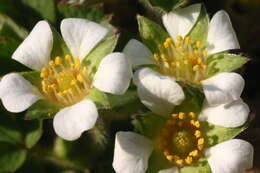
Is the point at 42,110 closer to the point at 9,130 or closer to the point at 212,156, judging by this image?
the point at 9,130

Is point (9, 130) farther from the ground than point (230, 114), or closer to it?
closer to it

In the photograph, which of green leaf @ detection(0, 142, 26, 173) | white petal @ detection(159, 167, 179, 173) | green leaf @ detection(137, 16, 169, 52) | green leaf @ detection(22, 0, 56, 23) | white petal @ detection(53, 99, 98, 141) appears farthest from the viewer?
green leaf @ detection(22, 0, 56, 23)

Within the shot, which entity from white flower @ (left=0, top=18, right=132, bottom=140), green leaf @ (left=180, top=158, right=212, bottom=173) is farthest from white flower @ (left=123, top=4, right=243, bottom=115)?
green leaf @ (left=180, top=158, right=212, bottom=173)

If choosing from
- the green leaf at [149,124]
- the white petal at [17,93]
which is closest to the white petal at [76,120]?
the white petal at [17,93]

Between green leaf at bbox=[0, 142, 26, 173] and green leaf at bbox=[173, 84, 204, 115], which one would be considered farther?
green leaf at bbox=[0, 142, 26, 173]

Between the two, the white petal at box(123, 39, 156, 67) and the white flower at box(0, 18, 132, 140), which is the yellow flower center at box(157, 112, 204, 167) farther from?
the white flower at box(0, 18, 132, 140)

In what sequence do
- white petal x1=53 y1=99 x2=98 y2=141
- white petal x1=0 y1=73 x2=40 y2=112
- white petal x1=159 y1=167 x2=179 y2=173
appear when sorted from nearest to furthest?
white petal x1=53 y1=99 x2=98 y2=141, white petal x1=0 y1=73 x2=40 y2=112, white petal x1=159 y1=167 x2=179 y2=173

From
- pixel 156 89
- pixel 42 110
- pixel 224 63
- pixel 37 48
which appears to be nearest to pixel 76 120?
pixel 42 110

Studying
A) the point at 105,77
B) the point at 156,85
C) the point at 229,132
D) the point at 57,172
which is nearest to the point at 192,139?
the point at 229,132
